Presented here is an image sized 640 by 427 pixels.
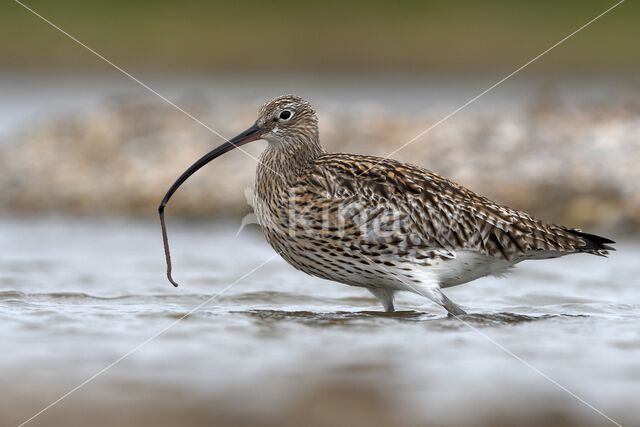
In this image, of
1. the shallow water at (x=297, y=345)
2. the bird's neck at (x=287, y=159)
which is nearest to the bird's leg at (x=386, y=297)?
the shallow water at (x=297, y=345)

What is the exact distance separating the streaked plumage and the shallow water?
413 millimetres

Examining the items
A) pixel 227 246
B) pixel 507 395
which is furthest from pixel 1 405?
pixel 227 246

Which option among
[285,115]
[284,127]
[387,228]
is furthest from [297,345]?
[285,115]

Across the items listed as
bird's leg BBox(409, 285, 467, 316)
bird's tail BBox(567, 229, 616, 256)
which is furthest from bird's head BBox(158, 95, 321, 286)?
bird's tail BBox(567, 229, 616, 256)

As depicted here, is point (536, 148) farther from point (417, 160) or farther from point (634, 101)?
point (634, 101)

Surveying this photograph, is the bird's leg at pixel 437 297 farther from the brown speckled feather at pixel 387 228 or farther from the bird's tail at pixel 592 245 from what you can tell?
the bird's tail at pixel 592 245

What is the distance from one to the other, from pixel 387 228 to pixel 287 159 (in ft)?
4.25

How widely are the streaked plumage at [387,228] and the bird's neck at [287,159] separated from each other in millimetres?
12

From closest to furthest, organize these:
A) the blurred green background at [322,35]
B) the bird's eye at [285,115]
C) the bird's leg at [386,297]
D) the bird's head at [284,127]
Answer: the bird's leg at [386,297], the bird's head at [284,127], the bird's eye at [285,115], the blurred green background at [322,35]

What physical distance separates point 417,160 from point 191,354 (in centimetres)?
953

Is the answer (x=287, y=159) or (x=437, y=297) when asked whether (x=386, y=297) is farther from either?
(x=287, y=159)

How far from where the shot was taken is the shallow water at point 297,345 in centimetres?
709

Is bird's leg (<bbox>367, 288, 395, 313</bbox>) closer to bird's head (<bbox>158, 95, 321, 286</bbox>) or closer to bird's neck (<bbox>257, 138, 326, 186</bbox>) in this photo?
bird's neck (<bbox>257, 138, 326, 186</bbox>)

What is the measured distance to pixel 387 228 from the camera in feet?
34.4
